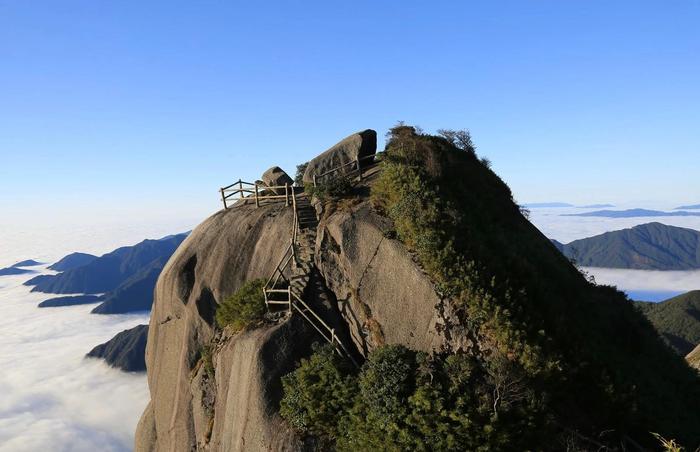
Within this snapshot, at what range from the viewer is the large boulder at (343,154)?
99.3 ft

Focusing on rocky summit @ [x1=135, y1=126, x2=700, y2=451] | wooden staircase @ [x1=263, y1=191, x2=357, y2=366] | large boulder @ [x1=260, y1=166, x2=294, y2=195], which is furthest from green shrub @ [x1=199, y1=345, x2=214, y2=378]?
large boulder @ [x1=260, y1=166, x2=294, y2=195]

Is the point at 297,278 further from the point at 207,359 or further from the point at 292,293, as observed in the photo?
the point at 207,359

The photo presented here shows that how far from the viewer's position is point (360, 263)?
74.9ft

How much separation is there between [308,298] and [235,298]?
17.0ft

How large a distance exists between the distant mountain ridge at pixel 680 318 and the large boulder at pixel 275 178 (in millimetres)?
131552

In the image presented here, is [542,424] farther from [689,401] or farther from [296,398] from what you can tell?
[689,401]

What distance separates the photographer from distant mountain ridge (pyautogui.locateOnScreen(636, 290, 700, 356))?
133 m

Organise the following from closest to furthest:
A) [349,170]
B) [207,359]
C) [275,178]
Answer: [207,359], [349,170], [275,178]

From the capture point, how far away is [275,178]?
3566 cm

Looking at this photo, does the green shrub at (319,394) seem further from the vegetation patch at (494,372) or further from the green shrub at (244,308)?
the green shrub at (244,308)

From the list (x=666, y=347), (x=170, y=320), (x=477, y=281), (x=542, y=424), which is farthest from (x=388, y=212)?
(x=666, y=347)

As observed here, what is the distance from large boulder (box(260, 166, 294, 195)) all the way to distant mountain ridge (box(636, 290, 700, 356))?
5179 inches

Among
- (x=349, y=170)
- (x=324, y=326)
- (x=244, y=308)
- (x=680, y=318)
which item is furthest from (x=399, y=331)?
(x=680, y=318)

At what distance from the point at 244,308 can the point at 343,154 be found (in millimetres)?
12006
